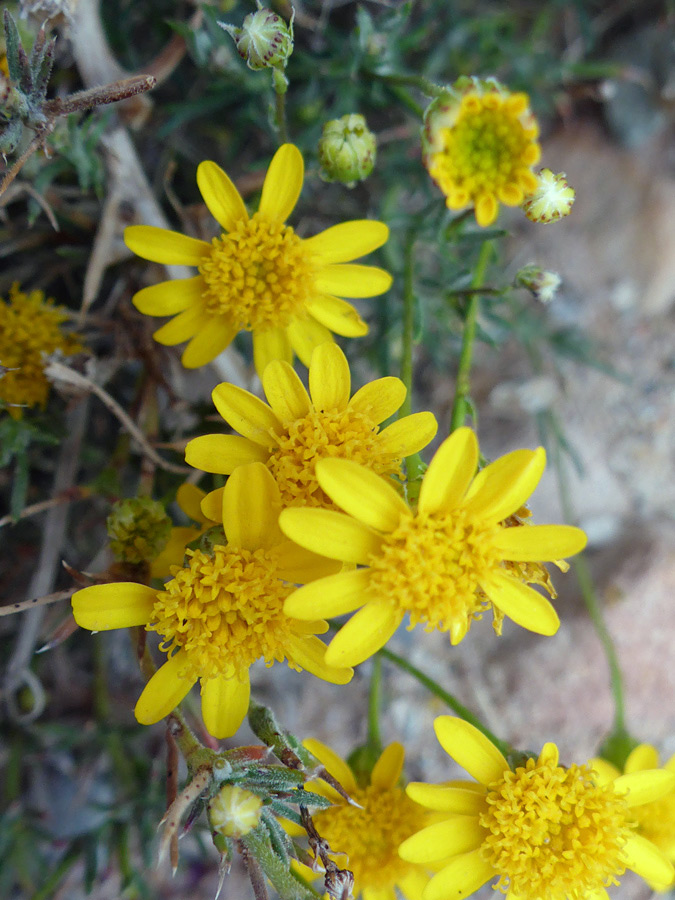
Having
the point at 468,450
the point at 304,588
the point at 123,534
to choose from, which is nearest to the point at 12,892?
the point at 123,534

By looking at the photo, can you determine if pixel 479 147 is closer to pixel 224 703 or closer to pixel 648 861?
pixel 224 703

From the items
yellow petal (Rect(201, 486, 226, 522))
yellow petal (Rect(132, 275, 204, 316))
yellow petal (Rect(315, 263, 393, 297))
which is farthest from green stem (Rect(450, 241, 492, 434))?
yellow petal (Rect(132, 275, 204, 316))

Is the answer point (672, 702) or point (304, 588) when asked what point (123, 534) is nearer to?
point (304, 588)

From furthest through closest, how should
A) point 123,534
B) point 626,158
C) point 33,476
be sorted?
point 626,158
point 33,476
point 123,534

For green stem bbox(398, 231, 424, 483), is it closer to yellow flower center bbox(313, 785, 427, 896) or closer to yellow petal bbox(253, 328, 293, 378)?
yellow petal bbox(253, 328, 293, 378)

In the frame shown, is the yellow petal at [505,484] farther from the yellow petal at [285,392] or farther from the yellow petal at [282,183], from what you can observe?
the yellow petal at [282,183]

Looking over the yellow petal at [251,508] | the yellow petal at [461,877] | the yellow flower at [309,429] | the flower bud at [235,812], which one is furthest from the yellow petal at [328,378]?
the yellow petal at [461,877]

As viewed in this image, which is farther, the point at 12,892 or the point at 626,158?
the point at 626,158
